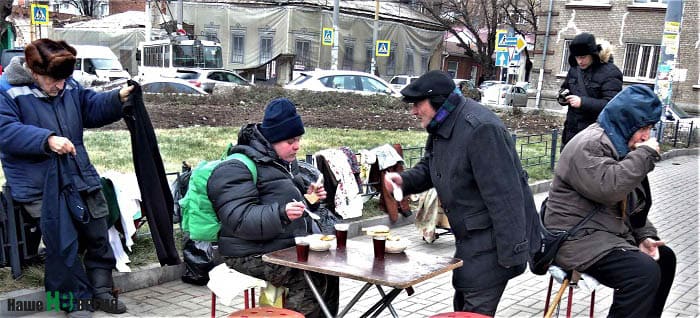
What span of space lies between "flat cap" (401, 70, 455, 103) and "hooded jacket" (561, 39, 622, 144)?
3308 millimetres

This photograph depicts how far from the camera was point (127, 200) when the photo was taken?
4.98 metres

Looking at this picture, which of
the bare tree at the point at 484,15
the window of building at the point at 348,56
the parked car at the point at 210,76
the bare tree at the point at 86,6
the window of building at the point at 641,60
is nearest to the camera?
the parked car at the point at 210,76

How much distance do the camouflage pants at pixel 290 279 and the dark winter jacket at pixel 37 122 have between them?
1436mm

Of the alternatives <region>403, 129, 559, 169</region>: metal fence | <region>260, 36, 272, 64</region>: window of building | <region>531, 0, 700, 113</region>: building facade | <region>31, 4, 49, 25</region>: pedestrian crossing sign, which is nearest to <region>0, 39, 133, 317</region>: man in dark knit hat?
<region>403, 129, 559, 169</region>: metal fence

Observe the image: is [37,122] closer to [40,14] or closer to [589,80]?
[589,80]

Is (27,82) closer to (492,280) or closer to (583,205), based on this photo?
(492,280)

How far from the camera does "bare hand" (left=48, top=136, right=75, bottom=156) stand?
3955mm

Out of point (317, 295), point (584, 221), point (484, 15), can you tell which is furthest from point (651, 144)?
point (484, 15)

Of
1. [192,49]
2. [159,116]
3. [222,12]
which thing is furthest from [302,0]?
[159,116]

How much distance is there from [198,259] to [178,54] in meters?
22.9

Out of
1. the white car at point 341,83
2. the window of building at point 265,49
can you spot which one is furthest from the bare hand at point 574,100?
the window of building at point 265,49

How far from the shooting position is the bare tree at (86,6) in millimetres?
44312

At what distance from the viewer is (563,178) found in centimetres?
398

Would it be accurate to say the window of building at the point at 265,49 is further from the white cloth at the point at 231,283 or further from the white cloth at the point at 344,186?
the white cloth at the point at 231,283
